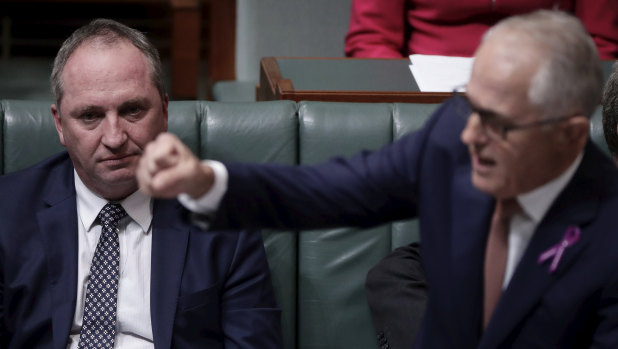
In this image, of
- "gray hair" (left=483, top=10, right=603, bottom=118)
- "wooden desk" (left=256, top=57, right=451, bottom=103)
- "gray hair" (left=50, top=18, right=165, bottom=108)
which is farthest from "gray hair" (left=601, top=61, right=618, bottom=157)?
"gray hair" (left=50, top=18, right=165, bottom=108)

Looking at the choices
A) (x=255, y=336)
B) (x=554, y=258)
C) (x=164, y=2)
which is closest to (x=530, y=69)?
(x=554, y=258)

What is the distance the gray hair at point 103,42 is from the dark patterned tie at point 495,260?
74cm

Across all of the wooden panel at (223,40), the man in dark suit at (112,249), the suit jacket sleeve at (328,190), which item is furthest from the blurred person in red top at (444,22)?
the suit jacket sleeve at (328,190)

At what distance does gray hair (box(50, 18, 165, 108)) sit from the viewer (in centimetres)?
155

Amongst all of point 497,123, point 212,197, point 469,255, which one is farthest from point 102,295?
point 497,123

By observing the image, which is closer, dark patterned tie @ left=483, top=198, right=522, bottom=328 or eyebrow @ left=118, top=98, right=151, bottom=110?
dark patterned tie @ left=483, top=198, right=522, bottom=328

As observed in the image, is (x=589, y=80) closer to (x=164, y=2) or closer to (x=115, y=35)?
(x=115, y=35)

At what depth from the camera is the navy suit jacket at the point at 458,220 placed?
984mm

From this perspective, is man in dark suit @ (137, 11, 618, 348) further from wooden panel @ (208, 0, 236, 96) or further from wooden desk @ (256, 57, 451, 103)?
wooden panel @ (208, 0, 236, 96)

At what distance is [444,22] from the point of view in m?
2.38

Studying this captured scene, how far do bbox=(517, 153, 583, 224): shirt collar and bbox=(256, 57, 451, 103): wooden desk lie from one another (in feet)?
2.83

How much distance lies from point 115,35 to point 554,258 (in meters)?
0.90

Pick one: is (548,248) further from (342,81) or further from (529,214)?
(342,81)

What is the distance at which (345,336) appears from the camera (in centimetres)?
173
